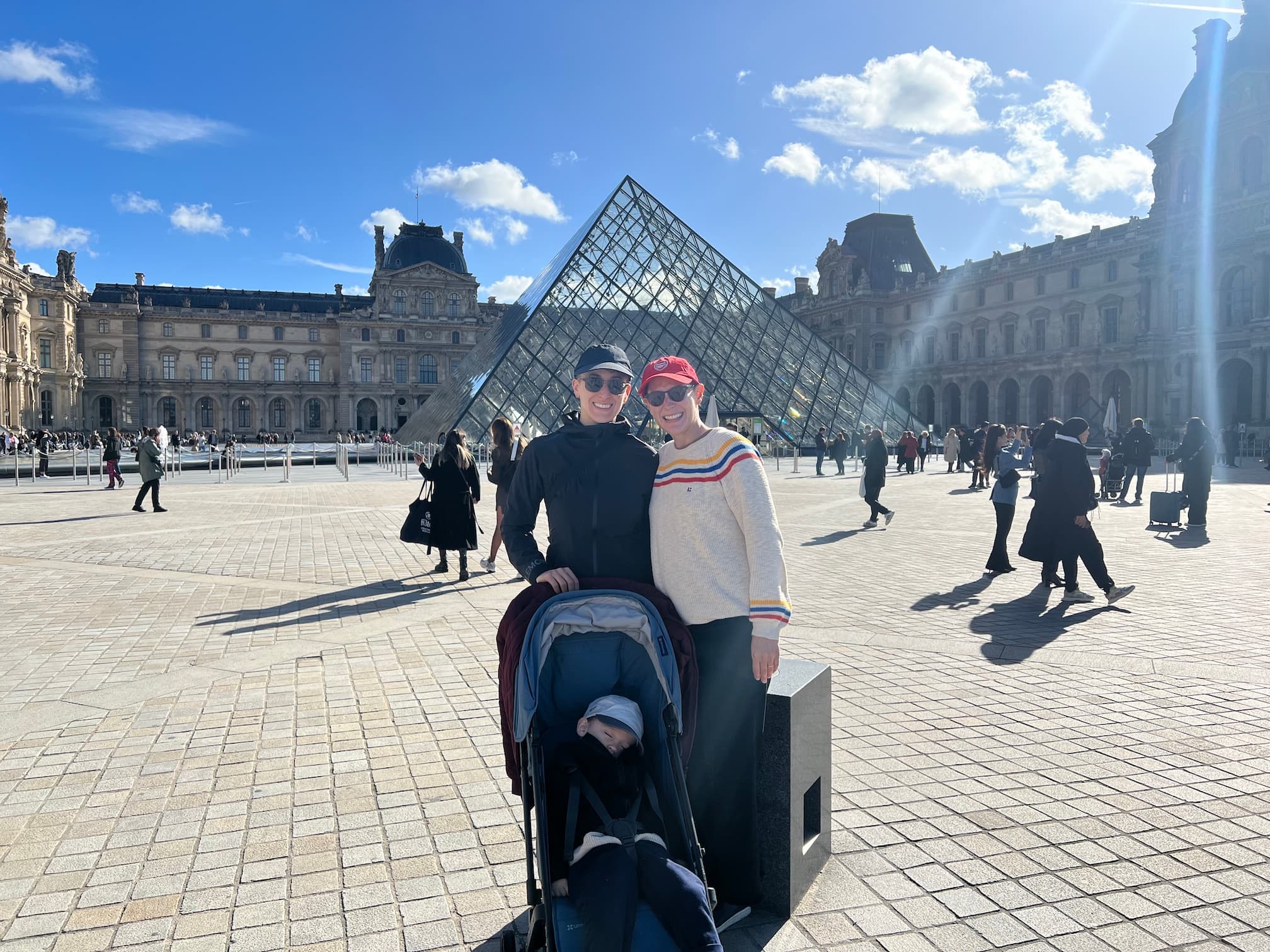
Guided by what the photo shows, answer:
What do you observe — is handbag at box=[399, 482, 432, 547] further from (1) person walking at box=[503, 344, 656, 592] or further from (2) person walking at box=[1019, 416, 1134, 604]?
(1) person walking at box=[503, 344, 656, 592]

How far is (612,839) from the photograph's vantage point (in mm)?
1850

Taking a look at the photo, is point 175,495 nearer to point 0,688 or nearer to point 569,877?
point 0,688

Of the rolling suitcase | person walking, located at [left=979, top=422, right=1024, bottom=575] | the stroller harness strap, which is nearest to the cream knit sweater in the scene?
the stroller harness strap

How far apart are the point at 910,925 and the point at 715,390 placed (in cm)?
2385

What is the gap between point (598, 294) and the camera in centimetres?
2633

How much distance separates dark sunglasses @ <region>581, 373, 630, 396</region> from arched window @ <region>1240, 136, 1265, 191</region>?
4199 cm

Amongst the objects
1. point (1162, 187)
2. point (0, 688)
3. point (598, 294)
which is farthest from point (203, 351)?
point (0, 688)

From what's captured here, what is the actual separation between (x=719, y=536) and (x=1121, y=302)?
153 ft

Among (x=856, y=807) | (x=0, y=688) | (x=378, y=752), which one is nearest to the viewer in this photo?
(x=856, y=807)


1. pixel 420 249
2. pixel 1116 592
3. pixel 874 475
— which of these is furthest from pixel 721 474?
pixel 420 249

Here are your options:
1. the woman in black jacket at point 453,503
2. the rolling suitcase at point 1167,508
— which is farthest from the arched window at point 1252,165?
the woman in black jacket at point 453,503

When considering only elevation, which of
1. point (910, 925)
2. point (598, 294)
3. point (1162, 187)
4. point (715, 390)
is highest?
point (1162, 187)

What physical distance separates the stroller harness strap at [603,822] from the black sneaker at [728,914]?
463 millimetres

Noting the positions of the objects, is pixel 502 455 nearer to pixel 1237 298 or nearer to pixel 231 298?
pixel 1237 298
